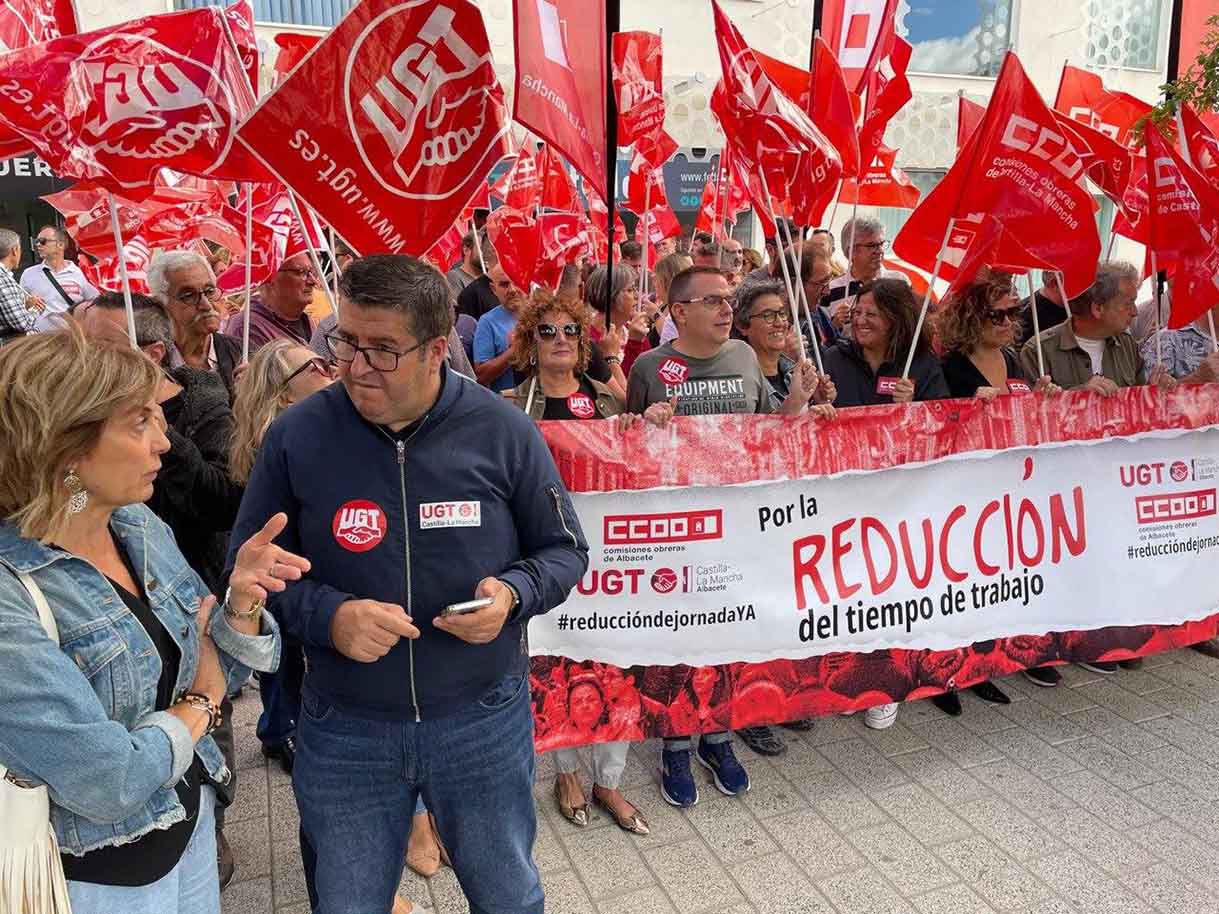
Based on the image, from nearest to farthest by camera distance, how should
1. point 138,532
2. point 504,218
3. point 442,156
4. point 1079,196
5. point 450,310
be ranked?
point 138,532, point 450,310, point 442,156, point 1079,196, point 504,218

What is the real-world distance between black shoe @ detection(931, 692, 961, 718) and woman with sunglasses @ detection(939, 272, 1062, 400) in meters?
1.37

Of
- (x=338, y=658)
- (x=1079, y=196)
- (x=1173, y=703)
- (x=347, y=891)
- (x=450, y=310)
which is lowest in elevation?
(x=1173, y=703)

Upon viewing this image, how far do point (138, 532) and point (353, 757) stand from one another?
69 centimetres

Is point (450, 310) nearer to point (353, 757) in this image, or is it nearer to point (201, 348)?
point (353, 757)

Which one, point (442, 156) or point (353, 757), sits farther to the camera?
point (442, 156)

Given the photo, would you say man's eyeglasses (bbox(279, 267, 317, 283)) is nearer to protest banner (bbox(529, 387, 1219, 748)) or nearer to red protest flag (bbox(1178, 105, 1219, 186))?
protest banner (bbox(529, 387, 1219, 748))

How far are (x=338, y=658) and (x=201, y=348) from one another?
2.60 meters

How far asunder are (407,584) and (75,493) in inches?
26.0

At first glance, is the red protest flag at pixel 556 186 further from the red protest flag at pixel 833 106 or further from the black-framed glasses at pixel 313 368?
the black-framed glasses at pixel 313 368

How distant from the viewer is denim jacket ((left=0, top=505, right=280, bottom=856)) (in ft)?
4.79

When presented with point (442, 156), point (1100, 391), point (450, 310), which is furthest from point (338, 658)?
point (1100, 391)

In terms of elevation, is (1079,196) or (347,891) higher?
(1079,196)

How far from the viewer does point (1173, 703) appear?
4.16 metres

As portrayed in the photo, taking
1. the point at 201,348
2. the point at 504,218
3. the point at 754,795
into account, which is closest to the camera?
the point at 754,795
